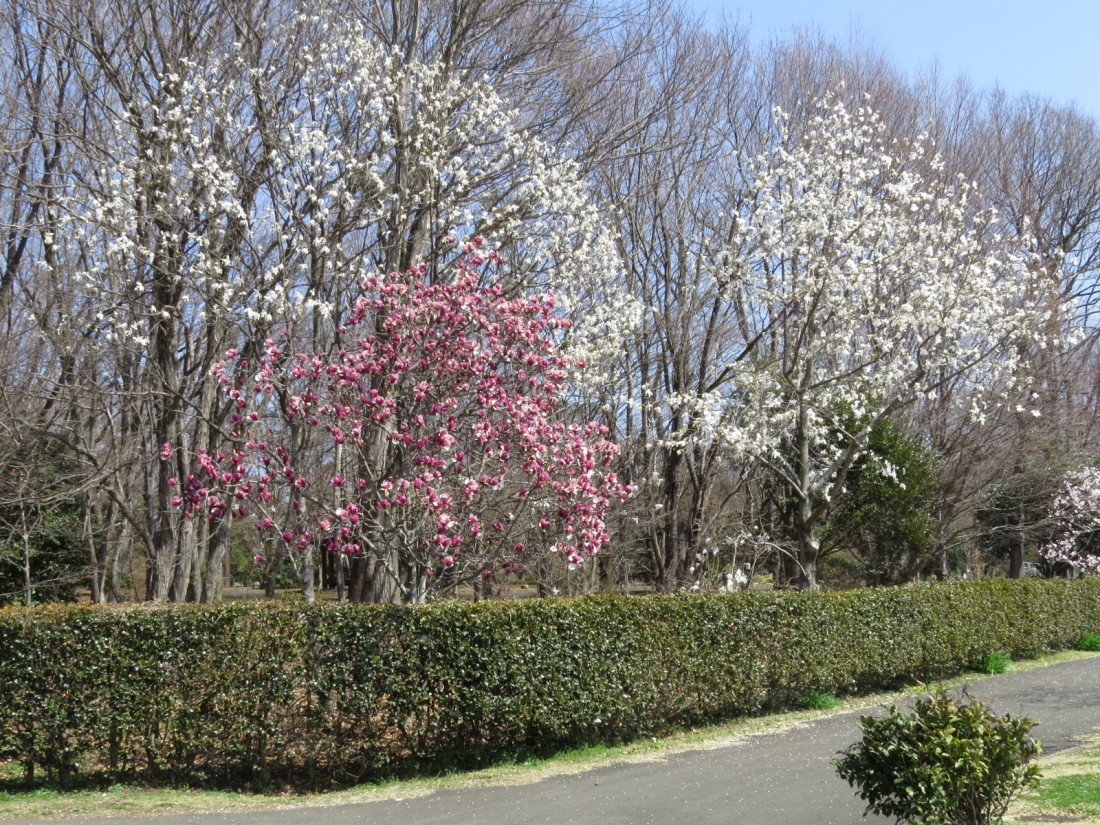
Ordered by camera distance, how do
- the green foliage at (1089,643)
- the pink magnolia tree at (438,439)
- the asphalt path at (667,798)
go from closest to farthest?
the asphalt path at (667,798) < the pink magnolia tree at (438,439) < the green foliage at (1089,643)

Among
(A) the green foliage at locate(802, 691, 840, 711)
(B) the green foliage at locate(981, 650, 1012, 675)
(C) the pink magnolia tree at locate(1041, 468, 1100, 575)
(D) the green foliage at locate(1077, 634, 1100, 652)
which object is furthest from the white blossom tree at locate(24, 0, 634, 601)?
(C) the pink magnolia tree at locate(1041, 468, 1100, 575)

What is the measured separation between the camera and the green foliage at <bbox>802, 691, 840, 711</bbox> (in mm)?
11781

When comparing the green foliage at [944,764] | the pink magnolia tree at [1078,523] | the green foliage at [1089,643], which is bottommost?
the green foliage at [1089,643]

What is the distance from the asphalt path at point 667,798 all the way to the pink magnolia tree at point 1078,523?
12.5 metres

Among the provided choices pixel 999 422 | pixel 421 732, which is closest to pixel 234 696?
pixel 421 732

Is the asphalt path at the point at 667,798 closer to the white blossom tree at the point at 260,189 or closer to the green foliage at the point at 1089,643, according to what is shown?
the white blossom tree at the point at 260,189

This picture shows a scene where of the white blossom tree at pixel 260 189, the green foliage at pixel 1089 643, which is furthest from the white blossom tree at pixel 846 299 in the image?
the green foliage at pixel 1089 643

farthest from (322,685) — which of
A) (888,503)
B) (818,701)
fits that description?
(888,503)

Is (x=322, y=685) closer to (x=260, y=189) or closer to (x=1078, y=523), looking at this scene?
(x=260, y=189)

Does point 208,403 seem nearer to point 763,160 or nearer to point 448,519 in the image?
point 448,519

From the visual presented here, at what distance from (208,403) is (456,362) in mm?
5653

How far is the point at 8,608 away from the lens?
789 centimetres

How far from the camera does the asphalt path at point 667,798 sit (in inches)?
270

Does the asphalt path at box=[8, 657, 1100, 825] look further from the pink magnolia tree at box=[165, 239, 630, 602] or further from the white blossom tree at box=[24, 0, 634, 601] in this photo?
the white blossom tree at box=[24, 0, 634, 601]
